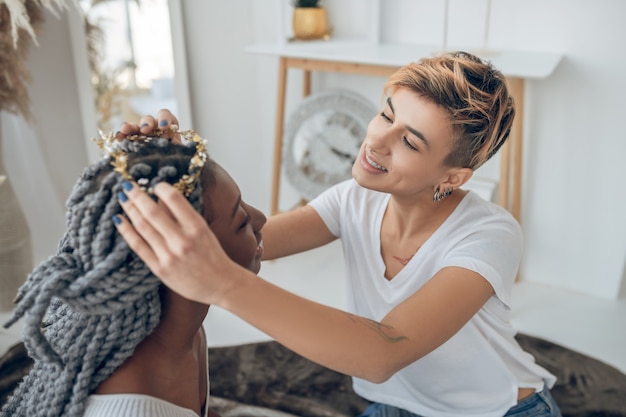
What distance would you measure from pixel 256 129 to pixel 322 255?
0.67m

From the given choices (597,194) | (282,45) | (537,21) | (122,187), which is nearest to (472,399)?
(122,187)

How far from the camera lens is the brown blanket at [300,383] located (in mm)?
1822

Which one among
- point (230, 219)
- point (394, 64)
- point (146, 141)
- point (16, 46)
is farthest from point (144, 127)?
point (394, 64)

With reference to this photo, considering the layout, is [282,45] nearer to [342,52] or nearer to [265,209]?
[342,52]

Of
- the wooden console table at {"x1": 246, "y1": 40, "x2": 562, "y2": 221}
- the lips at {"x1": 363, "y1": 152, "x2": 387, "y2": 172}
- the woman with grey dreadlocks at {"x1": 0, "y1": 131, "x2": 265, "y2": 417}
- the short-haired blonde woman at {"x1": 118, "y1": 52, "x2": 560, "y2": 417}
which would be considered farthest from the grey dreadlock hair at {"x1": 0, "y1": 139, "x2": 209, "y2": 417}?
the wooden console table at {"x1": 246, "y1": 40, "x2": 562, "y2": 221}

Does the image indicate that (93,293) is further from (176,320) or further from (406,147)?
(406,147)

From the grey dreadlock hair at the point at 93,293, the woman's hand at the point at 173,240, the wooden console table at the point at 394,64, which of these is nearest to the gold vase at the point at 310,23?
the wooden console table at the point at 394,64

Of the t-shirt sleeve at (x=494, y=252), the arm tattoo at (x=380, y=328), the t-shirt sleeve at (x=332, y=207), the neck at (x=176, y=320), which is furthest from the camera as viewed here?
the t-shirt sleeve at (x=332, y=207)

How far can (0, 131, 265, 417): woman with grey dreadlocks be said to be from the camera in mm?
801

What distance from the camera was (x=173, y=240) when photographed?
73 centimetres

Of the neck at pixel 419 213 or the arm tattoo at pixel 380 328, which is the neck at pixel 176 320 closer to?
the arm tattoo at pixel 380 328

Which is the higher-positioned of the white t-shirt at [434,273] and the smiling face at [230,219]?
the smiling face at [230,219]

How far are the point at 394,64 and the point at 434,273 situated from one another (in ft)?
3.51

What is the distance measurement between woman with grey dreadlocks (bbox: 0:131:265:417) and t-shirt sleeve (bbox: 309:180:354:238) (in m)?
0.50
